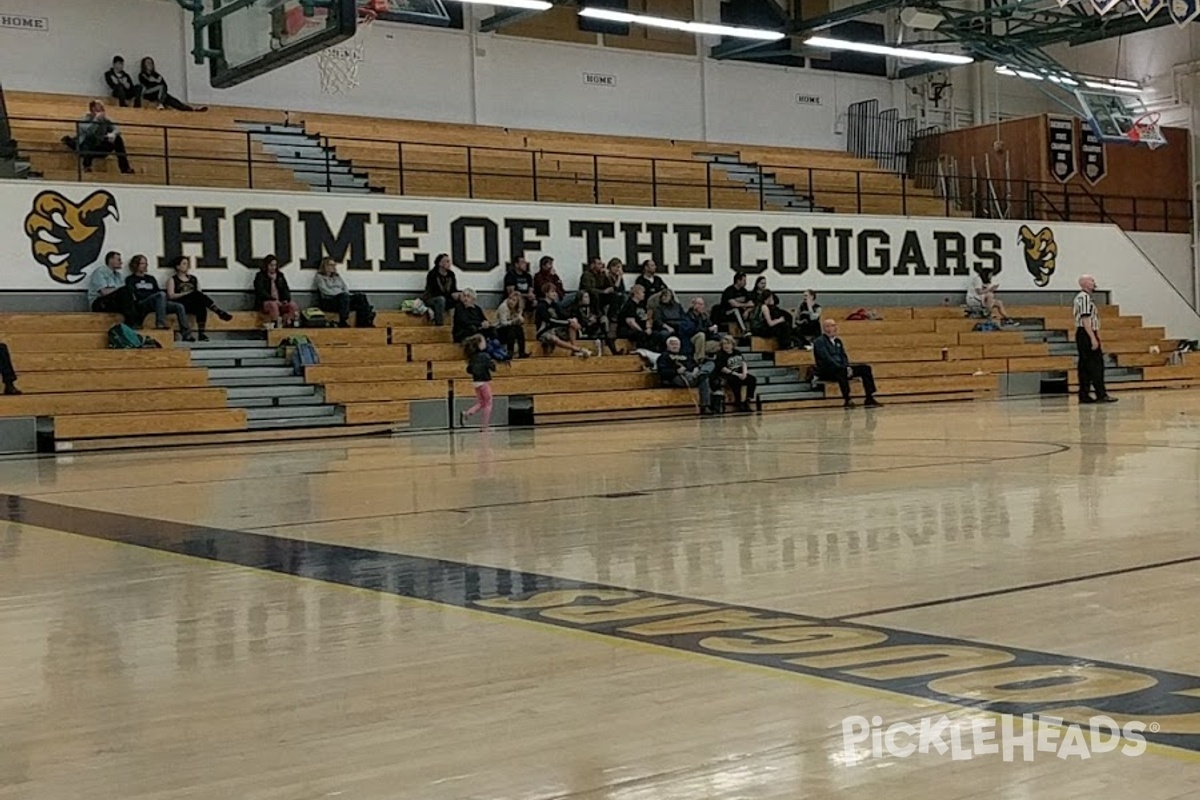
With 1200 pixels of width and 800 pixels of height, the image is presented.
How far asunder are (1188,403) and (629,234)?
8173 mm

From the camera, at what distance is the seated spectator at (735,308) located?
68.4 feet

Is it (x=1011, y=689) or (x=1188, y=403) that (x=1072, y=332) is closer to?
(x=1188, y=403)

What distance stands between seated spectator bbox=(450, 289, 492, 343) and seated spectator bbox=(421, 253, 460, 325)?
77 centimetres

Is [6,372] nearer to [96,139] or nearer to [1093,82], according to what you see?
[96,139]

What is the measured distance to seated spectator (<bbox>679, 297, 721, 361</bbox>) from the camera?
19.3 meters

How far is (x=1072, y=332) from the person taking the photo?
81.6 feet

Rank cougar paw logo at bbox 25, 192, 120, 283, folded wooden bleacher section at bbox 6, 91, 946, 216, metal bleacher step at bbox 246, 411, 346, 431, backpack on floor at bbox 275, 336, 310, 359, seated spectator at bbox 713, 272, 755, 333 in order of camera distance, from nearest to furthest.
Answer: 1. metal bleacher step at bbox 246, 411, 346, 431
2. cougar paw logo at bbox 25, 192, 120, 283
3. backpack on floor at bbox 275, 336, 310, 359
4. folded wooden bleacher section at bbox 6, 91, 946, 216
5. seated spectator at bbox 713, 272, 755, 333

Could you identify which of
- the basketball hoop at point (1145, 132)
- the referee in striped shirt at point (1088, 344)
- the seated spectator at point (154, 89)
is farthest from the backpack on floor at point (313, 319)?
the basketball hoop at point (1145, 132)

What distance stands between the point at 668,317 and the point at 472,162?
4669 millimetres

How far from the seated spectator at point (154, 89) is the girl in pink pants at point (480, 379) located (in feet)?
22.2

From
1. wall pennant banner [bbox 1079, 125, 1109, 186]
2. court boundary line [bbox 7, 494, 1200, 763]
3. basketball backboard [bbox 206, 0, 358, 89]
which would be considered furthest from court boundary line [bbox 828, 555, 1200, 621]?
wall pennant banner [bbox 1079, 125, 1109, 186]

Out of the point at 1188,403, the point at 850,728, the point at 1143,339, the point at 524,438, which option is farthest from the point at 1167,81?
the point at 850,728

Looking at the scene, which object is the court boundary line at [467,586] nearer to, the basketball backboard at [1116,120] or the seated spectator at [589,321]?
the seated spectator at [589,321]

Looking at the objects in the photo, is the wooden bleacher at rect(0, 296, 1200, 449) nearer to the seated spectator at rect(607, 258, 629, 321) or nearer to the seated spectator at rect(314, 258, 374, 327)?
the seated spectator at rect(314, 258, 374, 327)
